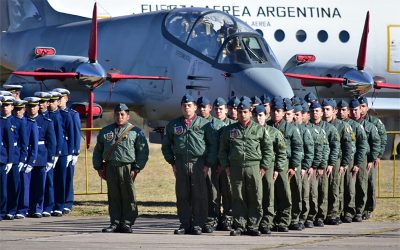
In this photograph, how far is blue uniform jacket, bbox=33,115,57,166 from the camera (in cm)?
2230

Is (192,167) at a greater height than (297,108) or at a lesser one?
lesser

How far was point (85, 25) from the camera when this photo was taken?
30.9 m

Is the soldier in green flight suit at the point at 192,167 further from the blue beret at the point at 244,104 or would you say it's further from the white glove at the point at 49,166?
the white glove at the point at 49,166

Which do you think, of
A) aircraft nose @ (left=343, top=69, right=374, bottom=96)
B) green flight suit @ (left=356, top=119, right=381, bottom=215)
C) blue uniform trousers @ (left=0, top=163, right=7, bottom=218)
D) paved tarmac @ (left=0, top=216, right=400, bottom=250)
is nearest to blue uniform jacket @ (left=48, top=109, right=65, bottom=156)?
blue uniform trousers @ (left=0, top=163, right=7, bottom=218)

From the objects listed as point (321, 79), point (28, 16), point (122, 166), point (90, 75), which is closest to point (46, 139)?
point (122, 166)

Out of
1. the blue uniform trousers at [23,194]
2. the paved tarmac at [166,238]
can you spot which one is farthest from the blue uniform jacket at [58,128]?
the paved tarmac at [166,238]

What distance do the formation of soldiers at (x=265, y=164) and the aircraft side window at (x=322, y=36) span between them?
39.7 ft

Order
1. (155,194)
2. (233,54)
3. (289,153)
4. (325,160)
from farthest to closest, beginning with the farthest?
(155,194)
(233,54)
(325,160)
(289,153)

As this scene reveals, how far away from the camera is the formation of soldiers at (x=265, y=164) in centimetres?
1861

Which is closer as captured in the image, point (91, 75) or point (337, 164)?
point (337, 164)

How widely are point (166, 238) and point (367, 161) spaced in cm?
515

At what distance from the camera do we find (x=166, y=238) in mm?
18203

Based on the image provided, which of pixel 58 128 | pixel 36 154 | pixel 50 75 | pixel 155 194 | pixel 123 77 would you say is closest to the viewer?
pixel 36 154

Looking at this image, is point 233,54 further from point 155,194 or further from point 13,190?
point 13,190
